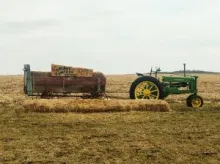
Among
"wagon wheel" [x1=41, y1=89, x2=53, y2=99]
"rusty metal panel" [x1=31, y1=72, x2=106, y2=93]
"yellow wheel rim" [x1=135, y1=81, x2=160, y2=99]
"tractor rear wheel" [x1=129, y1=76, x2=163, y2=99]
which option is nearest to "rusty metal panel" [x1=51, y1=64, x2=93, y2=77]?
"rusty metal panel" [x1=31, y1=72, x2=106, y2=93]

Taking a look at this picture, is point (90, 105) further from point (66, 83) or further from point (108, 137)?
point (108, 137)

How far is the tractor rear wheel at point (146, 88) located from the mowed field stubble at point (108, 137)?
250cm

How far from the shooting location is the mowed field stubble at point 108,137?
8148 mm

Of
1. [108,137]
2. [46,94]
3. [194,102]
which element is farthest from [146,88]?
[108,137]

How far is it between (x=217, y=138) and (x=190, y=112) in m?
5.64

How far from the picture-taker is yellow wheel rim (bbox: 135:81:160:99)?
56.8ft

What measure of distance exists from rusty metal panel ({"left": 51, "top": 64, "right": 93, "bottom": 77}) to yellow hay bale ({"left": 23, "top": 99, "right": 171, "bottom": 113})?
223 centimetres

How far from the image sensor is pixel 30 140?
9.65 meters

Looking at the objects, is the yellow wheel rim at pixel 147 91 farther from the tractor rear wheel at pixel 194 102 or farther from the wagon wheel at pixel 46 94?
the wagon wheel at pixel 46 94

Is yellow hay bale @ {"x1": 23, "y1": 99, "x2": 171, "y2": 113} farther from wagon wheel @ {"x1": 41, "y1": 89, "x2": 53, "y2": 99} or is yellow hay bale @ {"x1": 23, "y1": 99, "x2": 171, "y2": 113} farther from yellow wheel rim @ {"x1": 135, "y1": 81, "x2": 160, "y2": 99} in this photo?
wagon wheel @ {"x1": 41, "y1": 89, "x2": 53, "y2": 99}

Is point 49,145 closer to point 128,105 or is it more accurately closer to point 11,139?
point 11,139

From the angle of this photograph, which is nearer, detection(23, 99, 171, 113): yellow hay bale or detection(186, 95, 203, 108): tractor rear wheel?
detection(23, 99, 171, 113): yellow hay bale

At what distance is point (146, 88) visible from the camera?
57.1 ft

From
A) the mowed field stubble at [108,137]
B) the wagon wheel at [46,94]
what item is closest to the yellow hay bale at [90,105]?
the mowed field stubble at [108,137]
